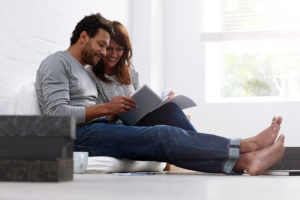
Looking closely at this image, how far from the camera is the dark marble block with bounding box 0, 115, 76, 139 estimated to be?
1.34 meters

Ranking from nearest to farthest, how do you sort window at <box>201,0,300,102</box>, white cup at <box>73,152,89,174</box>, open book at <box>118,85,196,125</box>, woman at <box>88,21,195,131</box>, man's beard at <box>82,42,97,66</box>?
1. white cup at <box>73,152,89,174</box>
2. open book at <box>118,85,196,125</box>
3. man's beard at <box>82,42,97,66</box>
4. woman at <box>88,21,195,131</box>
5. window at <box>201,0,300,102</box>

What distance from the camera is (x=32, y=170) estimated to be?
4.41 ft

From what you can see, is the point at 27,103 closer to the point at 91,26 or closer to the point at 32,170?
the point at 91,26

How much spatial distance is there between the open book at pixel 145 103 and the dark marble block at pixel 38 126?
42.8 inches

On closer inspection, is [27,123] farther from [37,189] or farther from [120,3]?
[120,3]

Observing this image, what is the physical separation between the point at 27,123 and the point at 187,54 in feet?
11.3

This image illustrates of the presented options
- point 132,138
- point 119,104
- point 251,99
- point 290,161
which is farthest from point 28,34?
point 251,99

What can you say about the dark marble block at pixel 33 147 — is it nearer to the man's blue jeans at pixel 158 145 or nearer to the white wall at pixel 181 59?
the man's blue jeans at pixel 158 145

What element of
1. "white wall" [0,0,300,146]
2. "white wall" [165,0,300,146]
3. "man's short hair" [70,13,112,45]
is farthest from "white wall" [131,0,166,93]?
"man's short hair" [70,13,112,45]

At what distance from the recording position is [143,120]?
9.20 ft

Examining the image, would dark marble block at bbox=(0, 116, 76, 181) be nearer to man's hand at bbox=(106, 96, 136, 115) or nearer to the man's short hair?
man's hand at bbox=(106, 96, 136, 115)

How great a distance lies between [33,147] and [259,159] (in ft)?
4.32

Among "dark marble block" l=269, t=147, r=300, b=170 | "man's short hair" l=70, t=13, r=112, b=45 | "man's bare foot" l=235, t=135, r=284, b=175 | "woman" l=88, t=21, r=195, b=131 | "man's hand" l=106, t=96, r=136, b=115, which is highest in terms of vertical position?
"man's short hair" l=70, t=13, r=112, b=45

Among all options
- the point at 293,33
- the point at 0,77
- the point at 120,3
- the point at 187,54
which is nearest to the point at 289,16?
the point at 293,33
